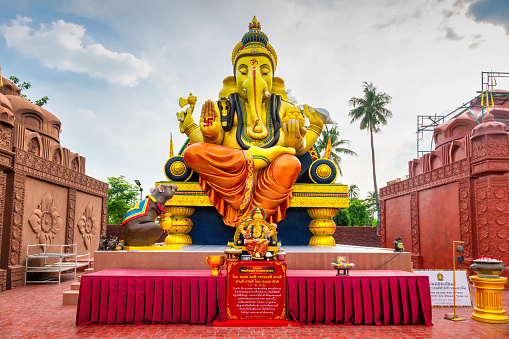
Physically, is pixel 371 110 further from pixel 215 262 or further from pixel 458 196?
pixel 215 262

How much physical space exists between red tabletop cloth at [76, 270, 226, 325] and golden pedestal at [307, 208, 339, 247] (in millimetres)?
3129

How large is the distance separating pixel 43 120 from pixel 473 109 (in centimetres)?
1386

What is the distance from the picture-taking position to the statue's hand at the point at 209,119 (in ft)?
23.5

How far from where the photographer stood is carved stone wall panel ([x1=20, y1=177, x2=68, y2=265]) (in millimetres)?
8898

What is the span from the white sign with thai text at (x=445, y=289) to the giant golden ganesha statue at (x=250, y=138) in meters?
2.62

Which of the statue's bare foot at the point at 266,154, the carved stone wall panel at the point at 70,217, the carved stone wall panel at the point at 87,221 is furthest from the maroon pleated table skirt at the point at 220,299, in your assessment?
the carved stone wall panel at the point at 87,221

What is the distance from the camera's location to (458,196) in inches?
391

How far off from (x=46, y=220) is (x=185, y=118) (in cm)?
467

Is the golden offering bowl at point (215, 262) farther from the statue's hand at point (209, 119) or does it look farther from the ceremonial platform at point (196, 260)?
the statue's hand at point (209, 119)

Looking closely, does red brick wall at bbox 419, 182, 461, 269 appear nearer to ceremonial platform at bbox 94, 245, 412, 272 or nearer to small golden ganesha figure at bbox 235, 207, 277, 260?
ceremonial platform at bbox 94, 245, 412, 272

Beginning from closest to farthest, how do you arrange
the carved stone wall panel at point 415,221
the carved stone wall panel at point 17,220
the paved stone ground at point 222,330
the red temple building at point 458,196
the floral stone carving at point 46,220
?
1. the paved stone ground at point 222,330
2. the carved stone wall panel at point 17,220
3. the red temple building at point 458,196
4. the floral stone carving at point 46,220
5. the carved stone wall panel at point 415,221

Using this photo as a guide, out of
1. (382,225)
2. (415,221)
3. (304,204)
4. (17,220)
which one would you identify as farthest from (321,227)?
(382,225)

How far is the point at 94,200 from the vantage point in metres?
13.0

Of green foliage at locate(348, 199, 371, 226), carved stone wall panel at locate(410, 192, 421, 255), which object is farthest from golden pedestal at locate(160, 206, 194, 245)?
green foliage at locate(348, 199, 371, 226)
